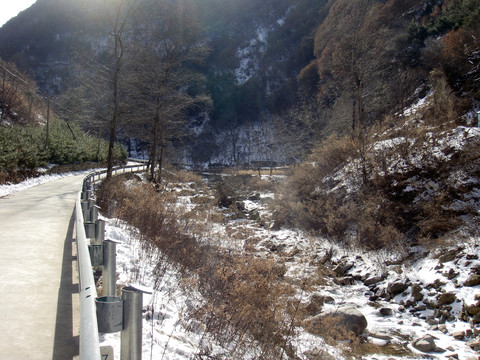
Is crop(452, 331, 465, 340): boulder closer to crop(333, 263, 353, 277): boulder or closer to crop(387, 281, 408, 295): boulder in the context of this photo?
crop(387, 281, 408, 295): boulder

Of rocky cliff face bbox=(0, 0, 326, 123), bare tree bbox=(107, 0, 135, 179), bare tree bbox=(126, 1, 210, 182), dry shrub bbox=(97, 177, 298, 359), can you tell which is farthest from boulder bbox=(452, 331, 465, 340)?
rocky cliff face bbox=(0, 0, 326, 123)

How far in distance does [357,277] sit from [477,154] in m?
5.00

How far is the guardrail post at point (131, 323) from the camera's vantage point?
188 cm

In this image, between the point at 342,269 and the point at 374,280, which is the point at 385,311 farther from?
the point at 342,269

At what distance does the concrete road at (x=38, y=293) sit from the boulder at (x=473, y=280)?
7066 millimetres

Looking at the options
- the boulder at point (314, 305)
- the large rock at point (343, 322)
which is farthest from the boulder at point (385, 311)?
the boulder at point (314, 305)

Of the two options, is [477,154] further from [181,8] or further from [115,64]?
[181,8]

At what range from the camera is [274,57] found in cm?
9994

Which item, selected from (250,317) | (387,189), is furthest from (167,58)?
(250,317)

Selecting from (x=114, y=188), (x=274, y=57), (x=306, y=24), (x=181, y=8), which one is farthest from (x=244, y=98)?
(x=114, y=188)

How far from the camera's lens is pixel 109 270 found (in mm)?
2896

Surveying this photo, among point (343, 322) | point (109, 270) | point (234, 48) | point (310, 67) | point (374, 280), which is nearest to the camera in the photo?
point (109, 270)

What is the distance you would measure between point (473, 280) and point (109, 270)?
6981mm

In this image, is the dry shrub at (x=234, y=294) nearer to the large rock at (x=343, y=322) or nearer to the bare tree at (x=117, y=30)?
the large rock at (x=343, y=322)
